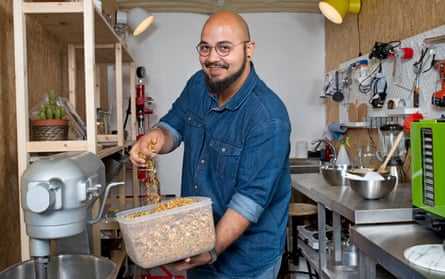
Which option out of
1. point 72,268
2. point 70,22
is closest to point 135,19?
point 70,22

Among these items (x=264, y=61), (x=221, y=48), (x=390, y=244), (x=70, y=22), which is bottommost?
(x=390, y=244)

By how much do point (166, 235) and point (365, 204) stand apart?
118cm

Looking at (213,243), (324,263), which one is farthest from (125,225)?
(324,263)

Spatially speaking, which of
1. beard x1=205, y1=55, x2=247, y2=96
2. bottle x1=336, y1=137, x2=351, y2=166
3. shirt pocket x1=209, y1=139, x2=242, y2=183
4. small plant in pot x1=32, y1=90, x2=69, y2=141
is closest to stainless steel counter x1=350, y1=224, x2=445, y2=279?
shirt pocket x1=209, y1=139, x2=242, y2=183

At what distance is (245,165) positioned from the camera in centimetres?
126

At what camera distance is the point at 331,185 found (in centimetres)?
266

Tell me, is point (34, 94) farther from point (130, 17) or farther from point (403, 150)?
A: point (403, 150)

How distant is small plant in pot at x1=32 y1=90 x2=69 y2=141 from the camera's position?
1702mm

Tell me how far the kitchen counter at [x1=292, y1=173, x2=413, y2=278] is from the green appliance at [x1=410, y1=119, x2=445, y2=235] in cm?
12

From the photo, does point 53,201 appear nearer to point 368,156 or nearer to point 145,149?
point 145,149

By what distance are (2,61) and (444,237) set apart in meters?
1.90

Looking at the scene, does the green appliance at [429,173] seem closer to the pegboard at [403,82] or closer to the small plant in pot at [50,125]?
the pegboard at [403,82]

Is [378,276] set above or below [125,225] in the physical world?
below

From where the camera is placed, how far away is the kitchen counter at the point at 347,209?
1729 mm
